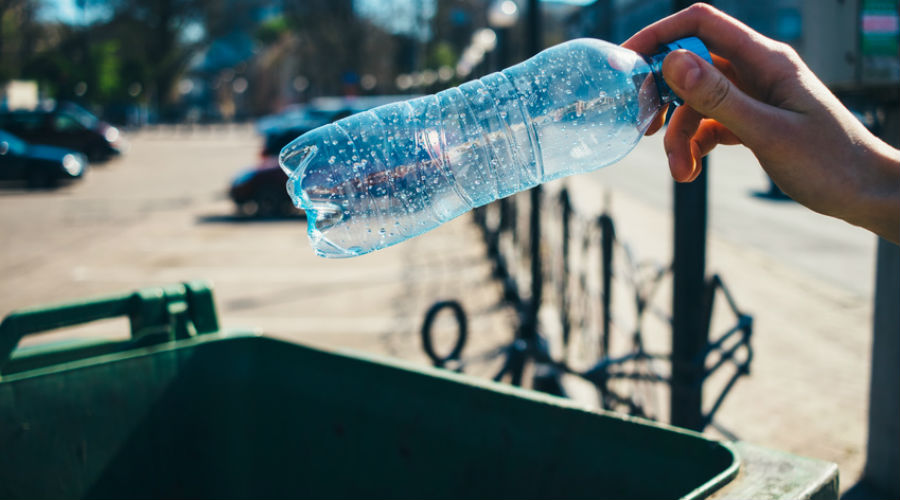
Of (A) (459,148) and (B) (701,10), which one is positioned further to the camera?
(A) (459,148)

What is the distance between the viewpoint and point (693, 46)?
1.57 m

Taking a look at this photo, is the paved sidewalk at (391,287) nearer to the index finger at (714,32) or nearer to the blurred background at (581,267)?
the blurred background at (581,267)

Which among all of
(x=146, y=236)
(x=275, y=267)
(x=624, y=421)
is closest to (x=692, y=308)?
(x=624, y=421)

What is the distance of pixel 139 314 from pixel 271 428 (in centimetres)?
60

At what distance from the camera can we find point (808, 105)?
144 centimetres

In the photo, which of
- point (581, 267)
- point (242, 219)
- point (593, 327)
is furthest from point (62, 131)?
point (581, 267)

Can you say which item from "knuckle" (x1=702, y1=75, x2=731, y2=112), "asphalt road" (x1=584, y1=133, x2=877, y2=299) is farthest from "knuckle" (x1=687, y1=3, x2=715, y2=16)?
"asphalt road" (x1=584, y1=133, x2=877, y2=299)

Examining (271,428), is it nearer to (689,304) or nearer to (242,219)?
(689,304)

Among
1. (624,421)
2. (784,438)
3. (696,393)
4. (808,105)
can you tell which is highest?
(808,105)

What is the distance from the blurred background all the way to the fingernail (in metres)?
1.80

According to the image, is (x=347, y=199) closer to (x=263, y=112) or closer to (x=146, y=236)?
(x=146, y=236)

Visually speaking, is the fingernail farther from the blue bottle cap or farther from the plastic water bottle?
the plastic water bottle

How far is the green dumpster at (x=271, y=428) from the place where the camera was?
78.4 inches

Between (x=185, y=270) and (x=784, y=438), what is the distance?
7.87 meters
